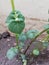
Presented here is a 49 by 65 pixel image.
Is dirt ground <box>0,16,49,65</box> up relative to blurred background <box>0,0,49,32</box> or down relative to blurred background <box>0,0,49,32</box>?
down

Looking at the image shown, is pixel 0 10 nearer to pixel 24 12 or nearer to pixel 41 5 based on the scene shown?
pixel 24 12

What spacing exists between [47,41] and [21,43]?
0.86 ft

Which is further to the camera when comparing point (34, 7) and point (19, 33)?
point (34, 7)

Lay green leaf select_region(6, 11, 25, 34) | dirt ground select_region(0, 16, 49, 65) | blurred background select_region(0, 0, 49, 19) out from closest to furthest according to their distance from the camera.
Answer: green leaf select_region(6, 11, 25, 34)
dirt ground select_region(0, 16, 49, 65)
blurred background select_region(0, 0, 49, 19)

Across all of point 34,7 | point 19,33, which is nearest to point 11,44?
point 34,7

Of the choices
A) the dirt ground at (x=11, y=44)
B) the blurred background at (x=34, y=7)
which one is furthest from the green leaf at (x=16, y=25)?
the blurred background at (x=34, y=7)

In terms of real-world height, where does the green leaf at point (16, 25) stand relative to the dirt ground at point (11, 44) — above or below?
above

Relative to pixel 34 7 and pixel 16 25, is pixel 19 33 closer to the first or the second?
pixel 16 25

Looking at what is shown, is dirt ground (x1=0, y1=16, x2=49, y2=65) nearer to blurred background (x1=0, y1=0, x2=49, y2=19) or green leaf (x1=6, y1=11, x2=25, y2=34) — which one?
blurred background (x1=0, y1=0, x2=49, y2=19)

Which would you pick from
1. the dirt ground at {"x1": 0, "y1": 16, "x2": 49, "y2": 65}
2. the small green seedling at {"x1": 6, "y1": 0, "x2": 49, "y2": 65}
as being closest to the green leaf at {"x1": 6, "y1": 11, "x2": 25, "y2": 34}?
the small green seedling at {"x1": 6, "y1": 0, "x2": 49, "y2": 65}

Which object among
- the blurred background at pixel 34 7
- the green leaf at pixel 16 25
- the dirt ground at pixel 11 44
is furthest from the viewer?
the blurred background at pixel 34 7

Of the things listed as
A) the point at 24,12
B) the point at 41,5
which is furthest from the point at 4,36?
the point at 41,5

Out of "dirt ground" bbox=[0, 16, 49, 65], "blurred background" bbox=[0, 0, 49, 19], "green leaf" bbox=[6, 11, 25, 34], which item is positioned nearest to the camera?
"green leaf" bbox=[6, 11, 25, 34]

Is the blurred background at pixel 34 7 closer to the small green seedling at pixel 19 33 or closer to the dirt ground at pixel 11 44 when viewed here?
the dirt ground at pixel 11 44
